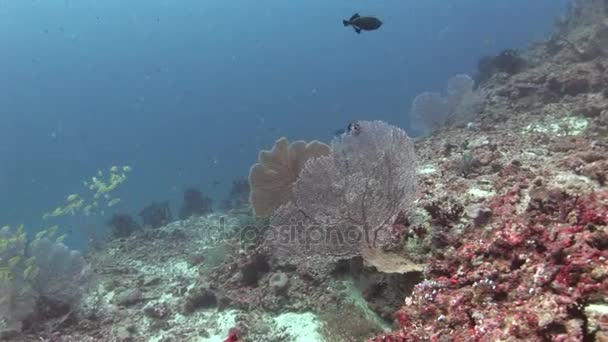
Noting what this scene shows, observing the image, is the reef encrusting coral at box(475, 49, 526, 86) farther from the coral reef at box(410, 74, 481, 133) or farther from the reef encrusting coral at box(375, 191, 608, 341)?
the reef encrusting coral at box(375, 191, 608, 341)

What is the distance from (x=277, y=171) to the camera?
24.9ft

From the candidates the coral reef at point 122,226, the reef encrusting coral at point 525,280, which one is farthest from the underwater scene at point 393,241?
the coral reef at point 122,226

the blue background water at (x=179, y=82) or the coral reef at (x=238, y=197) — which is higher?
the blue background water at (x=179, y=82)

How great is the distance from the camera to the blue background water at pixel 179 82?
3713 inches

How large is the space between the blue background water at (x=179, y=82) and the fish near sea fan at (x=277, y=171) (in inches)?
2365

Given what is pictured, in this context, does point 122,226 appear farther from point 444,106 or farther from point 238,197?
point 444,106

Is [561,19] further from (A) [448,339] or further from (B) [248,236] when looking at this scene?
(A) [448,339]

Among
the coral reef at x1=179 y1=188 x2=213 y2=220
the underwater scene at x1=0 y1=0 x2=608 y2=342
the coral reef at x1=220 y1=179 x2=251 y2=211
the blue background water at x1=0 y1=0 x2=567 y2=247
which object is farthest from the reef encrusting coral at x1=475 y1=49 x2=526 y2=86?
the blue background water at x1=0 y1=0 x2=567 y2=247

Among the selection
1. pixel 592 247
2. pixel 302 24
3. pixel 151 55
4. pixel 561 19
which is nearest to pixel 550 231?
pixel 592 247

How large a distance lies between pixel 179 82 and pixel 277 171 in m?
132

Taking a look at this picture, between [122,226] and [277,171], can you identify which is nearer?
[277,171]

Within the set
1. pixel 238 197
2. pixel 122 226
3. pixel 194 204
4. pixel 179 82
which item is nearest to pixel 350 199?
pixel 238 197

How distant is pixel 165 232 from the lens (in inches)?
593

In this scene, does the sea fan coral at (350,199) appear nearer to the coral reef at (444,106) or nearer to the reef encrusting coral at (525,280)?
the reef encrusting coral at (525,280)
